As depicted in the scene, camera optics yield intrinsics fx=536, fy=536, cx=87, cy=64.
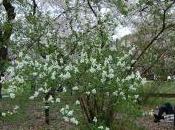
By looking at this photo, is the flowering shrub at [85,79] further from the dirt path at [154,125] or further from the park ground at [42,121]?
the dirt path at [154,125]

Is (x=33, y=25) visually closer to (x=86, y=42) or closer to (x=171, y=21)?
(x=86, y=42)

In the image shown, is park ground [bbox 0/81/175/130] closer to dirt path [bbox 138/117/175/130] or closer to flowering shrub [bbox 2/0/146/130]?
dirt path [bbox 138/117/175/130]

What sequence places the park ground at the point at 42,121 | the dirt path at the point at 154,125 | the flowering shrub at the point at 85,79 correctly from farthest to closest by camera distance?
the dirt path at the point at 154,125 → the park ground at the point at 42,121 → the flowering shrub at the point at 85,79

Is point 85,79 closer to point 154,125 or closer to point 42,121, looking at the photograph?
point 42,121

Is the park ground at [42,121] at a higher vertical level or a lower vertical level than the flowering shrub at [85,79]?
lower

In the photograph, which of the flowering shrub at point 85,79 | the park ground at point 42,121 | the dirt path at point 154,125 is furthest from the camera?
the dirt path at point 154,125

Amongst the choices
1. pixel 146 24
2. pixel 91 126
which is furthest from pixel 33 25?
pixel 146 24

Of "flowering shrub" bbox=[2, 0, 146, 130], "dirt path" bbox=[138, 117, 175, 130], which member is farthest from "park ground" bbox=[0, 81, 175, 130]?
"flowering shrub" bbox=[2, 0, 146, 130]

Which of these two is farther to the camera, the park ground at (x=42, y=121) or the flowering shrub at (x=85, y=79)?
the park ground at (x=42, y=121)

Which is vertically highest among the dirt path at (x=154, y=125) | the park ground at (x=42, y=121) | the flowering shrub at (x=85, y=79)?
the flowering shrub at (x=85, y=79)

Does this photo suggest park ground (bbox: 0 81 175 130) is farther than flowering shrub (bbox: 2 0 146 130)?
Yes

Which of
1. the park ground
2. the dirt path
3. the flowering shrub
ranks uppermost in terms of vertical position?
the flowering shrub

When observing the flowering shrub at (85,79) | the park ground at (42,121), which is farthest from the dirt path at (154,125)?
the flowering shrub at (85,79)

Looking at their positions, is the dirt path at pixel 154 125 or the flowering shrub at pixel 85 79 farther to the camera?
the dirt path at pixel 154 125
